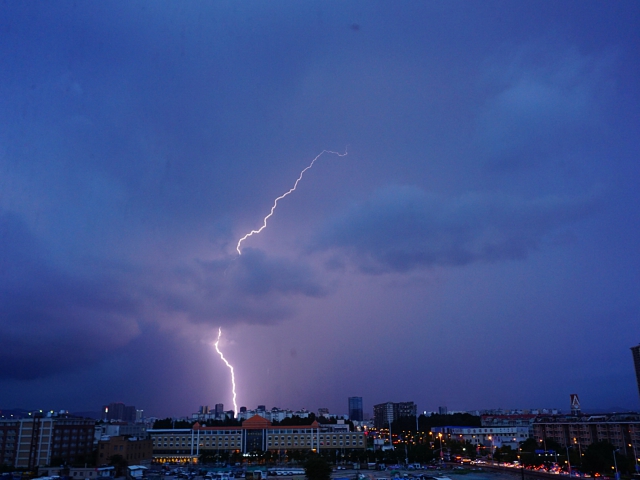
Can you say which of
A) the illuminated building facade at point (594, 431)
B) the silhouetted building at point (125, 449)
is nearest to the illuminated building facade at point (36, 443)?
the silhouetted building at point (125, 449)

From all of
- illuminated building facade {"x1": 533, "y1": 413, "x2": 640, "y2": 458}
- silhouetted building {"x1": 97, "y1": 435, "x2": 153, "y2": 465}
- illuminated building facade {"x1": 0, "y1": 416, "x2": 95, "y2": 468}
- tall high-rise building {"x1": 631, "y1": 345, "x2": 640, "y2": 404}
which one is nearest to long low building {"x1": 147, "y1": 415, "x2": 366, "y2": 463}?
silhouetted building {"x1": 97, "y1": 435, "x2": 153, "y2": 465}

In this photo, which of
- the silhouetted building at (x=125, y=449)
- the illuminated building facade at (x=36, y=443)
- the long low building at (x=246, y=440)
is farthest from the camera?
the long low building at (x=246, y=440)

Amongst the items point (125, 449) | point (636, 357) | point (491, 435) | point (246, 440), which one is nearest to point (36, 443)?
point (125, 449)

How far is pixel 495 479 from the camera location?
30438 mm

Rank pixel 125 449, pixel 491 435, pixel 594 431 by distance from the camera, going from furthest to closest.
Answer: pixel 491 435 → pixel 594 431 → pixel 125 449

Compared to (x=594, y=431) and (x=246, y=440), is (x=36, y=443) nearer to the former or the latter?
(x=246, y=440)

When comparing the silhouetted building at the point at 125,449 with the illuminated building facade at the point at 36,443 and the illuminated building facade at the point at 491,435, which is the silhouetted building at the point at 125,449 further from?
the illuminated building facade at the point at 491,435

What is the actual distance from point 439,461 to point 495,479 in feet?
46.8

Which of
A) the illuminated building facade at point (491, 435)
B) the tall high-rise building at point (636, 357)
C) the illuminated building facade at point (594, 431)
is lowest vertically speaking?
the illuminated building facade at point (491, 435)

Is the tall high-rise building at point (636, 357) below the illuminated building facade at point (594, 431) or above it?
above

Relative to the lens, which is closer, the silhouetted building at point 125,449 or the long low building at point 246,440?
the silhouetted building at point 125,449

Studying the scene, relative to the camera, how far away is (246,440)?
44062 mm

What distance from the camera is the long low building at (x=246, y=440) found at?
4369 centimetres

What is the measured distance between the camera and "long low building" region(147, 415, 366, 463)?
43.7 meters
